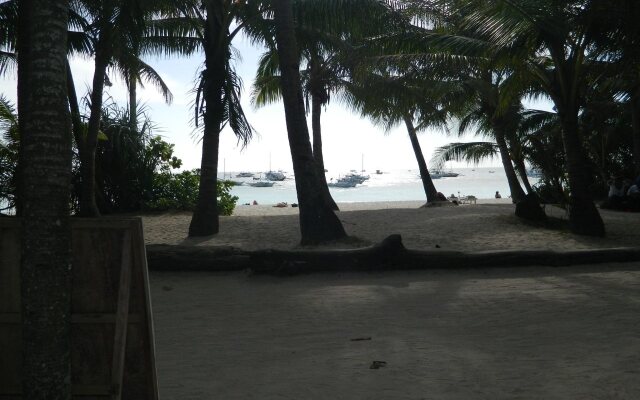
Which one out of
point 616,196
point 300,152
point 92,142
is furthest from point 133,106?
point 616,196

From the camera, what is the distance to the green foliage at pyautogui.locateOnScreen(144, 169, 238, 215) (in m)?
18.2

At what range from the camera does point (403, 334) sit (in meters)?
5.90

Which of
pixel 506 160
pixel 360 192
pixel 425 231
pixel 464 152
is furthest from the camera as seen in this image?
pixel 360 192

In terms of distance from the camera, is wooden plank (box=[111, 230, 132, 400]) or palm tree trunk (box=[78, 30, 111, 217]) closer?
wooden plank (box=[111, 230, 132, 400])

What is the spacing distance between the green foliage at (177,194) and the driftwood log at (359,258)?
8.70 metres

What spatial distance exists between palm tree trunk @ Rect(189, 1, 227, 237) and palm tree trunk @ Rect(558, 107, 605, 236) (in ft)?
24.5

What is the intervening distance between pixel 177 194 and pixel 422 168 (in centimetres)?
998

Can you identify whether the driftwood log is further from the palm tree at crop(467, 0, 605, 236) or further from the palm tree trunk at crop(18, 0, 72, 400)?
the palm tree trunk at crop(18, 0, 72, 400)

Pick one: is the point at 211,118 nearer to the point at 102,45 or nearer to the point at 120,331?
the point at 102,45

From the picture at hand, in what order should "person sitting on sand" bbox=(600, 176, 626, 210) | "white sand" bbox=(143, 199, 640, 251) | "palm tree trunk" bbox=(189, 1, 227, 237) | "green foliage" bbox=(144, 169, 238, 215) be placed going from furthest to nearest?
"person sitting on sand" bbox=(600, 176, 626, 210)
"green foliage" bbox=(144, 169, 238, 215)
"palm tree trunk" bbox=(189, 1, 227, 237)
"white sand" bbox=(143, 199, 640, 251)

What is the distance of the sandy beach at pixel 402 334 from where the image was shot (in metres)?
4.36

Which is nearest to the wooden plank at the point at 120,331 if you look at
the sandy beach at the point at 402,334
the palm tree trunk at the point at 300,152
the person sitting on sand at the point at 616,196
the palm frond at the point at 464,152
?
the sandy beach at the point at 402,334

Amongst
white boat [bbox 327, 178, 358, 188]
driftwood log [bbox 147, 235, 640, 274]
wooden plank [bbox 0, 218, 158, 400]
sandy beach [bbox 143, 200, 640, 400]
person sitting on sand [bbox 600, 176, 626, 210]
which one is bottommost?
sandy beach [bbox 143, 200, 640, 400]

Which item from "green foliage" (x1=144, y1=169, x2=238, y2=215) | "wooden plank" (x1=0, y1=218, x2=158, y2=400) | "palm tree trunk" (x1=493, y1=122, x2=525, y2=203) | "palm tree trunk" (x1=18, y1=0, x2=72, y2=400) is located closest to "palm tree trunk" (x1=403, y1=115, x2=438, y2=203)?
"palm tree trunk" (x1=493, y1=122, x2=525, y2=203)
